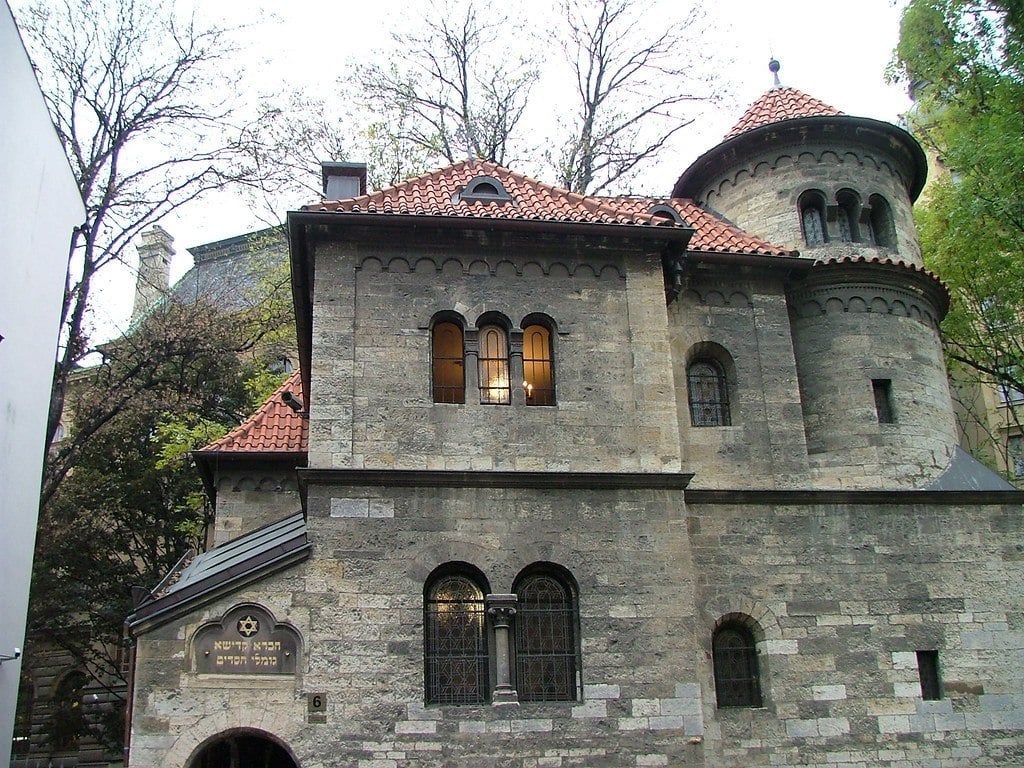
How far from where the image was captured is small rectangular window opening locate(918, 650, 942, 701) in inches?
557

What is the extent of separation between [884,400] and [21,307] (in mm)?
12809

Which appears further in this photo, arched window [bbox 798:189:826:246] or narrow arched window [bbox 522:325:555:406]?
arched window [bbox 798:189:826:246]

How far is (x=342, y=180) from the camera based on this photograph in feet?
52.6

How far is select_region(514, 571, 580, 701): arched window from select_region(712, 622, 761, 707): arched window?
2.47 m

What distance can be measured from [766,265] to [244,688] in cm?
997

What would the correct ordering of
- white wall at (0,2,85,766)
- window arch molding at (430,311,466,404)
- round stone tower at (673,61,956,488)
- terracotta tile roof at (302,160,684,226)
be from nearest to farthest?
1. white wall at (0,2,85,766)
2. window arch molding at (430,311,466,404)
3. terracotta tile roof at (302,160,684,226)
4. round stone tower at (673,61,956,488)

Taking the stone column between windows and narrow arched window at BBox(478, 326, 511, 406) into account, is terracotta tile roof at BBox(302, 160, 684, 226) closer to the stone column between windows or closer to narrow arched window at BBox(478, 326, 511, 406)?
narrow arched window at BBox(478, 326, 511, 406)

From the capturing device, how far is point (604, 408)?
13711mm

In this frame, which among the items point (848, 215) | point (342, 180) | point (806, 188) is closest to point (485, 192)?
point (342, 180)

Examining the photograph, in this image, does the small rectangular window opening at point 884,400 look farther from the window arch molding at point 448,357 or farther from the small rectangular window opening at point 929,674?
the window arch molding at point 448,357

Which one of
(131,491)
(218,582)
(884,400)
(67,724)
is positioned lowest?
(67,724)

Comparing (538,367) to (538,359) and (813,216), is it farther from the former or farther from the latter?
(813,216)

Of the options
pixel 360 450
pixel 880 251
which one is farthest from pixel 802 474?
pixel 360 450

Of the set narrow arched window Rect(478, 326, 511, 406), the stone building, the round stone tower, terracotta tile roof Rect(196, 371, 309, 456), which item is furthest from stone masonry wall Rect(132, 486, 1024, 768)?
terracotta tile roof Rect(196, 371, 309, 456)
